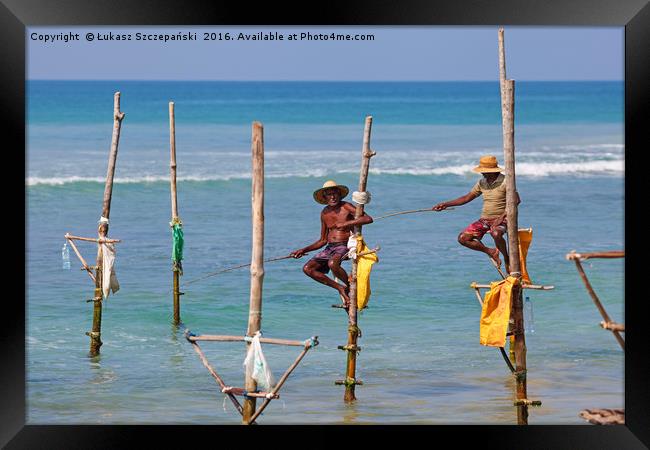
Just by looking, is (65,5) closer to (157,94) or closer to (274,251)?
(274,251)

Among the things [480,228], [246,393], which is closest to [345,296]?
[480,228]

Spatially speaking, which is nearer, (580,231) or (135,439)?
(135,439)

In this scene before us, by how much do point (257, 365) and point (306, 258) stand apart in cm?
1364

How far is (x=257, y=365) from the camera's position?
34.6ft

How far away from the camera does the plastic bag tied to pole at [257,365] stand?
10516mm

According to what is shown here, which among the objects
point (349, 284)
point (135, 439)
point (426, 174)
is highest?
point (426, 174)

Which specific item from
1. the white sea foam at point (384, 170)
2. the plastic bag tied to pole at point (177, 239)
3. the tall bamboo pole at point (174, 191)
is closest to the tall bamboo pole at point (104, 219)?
the tall bamboo pole at point (174, 191)

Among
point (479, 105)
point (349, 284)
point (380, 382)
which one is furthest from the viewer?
point (479, 105)

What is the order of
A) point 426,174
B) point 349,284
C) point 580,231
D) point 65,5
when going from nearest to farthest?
point 65,5
point 349,284
point 580,231
point 426,174

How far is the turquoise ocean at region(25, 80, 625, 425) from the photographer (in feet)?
44.6

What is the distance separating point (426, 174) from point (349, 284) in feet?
69.9

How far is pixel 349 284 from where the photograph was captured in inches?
490

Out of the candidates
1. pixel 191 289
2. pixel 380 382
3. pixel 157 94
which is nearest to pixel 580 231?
pixel 191 289

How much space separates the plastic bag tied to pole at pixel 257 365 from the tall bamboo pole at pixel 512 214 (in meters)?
1.99
